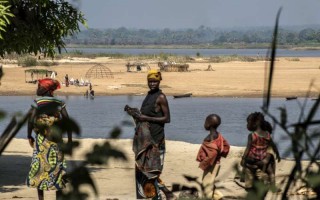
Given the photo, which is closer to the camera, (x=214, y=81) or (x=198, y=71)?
(x=214, y=81)

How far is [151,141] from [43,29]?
301 centimetres

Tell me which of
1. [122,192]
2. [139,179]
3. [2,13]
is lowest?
[122,192]

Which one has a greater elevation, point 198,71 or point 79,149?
point 79,149

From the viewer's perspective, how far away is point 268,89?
5.11ft

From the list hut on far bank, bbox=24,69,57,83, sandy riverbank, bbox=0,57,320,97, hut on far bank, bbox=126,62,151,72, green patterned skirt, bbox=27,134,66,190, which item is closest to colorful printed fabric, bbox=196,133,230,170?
green patterned skirt, bbox=27,134,66,190

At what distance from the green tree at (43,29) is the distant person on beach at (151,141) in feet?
6.54

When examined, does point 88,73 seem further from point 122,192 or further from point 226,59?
point 122,192

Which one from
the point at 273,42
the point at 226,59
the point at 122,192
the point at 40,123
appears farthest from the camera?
the point at 226,59

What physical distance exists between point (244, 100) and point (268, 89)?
131ft

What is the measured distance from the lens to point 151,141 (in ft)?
28.0

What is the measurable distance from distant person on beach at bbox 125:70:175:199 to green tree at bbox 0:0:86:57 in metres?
1.99

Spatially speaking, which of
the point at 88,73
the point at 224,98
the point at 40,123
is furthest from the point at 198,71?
the point at 40,123

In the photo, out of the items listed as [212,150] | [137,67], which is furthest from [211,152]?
[137,67]

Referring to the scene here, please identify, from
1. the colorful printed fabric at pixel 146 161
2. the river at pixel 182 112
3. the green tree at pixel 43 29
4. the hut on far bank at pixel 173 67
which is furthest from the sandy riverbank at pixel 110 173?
the hut on far bank at pixel 173 67
